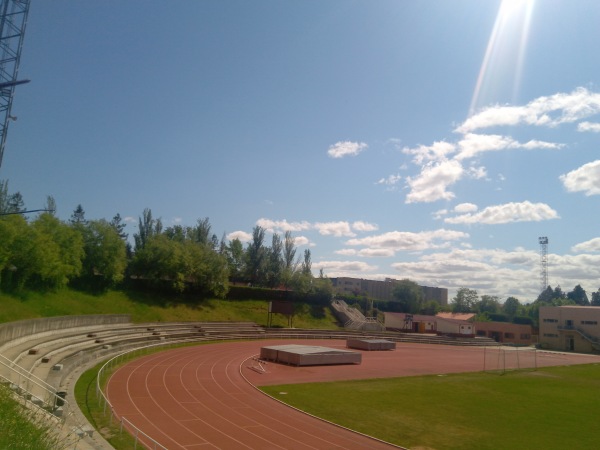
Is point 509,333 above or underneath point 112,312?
underneath

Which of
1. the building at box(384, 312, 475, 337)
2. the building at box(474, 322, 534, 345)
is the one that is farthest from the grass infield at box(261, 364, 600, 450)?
the building at box(474, 322, 534, 345)

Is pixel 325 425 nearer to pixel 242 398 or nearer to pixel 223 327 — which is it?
pixel 242 398

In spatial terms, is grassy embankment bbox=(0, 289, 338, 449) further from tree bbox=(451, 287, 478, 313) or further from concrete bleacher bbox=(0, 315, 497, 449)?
tree bbox=(451, 287, 478, 313)

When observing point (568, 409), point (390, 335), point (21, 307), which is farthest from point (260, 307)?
point (568, 409)

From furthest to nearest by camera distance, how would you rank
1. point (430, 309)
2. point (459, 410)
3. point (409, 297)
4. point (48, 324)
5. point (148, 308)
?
point (430, 309) < point (409, 297) < point (148, 308) < point (48, 324) < point (459, 410)

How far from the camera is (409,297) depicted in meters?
90.7

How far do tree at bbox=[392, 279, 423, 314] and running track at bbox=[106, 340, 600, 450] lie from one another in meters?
54.3

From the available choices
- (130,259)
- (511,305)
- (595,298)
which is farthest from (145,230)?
(595,298)

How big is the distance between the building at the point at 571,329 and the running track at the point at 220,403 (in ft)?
157

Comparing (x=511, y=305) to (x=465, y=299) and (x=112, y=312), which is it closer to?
(x=465, y=299)

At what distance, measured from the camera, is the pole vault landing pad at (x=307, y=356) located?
34125 mm

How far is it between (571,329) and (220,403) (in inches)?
2822

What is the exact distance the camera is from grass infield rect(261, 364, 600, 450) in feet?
57.2

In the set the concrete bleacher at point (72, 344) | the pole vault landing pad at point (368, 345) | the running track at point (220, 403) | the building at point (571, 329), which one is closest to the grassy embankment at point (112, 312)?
the concrete bleacher at point (72, 344)
